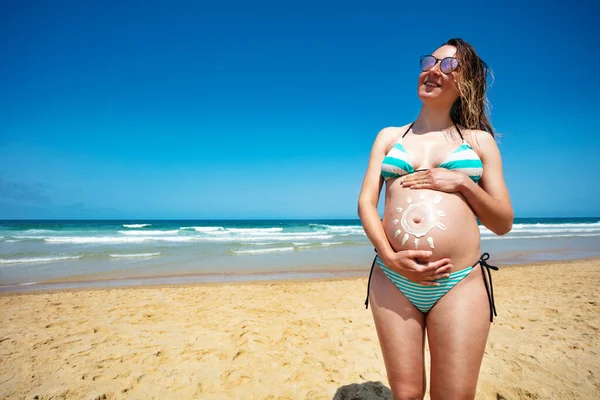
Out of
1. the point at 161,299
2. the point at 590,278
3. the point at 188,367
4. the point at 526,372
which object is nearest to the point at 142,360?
the point at 188,367

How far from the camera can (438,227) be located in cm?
178

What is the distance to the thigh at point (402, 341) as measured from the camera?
1754 millimetres

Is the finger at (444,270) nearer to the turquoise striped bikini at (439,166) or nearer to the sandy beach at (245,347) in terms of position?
the turquoise striped bikini at (439,166)

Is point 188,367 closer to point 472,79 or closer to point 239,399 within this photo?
point 239,399

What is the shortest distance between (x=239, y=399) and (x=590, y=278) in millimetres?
10828

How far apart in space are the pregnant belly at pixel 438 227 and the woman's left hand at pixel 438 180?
0.04 metres

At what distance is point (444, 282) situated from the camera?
5.59 feet

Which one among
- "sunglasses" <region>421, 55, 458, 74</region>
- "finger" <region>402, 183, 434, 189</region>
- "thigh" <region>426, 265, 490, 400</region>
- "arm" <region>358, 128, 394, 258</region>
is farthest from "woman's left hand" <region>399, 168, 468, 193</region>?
"sunglasses" <region>421, 55, 458, 74</region>

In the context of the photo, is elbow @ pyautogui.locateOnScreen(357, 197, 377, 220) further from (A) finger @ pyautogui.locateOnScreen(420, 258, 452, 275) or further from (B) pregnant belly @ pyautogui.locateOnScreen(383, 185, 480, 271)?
(A) finger @ pyautogui.locateOnScreen(420, 258, 452, 275)

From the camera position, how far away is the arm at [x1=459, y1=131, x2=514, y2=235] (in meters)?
1.71

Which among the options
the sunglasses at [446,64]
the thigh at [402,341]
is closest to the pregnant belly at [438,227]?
the thigh at [402,341]

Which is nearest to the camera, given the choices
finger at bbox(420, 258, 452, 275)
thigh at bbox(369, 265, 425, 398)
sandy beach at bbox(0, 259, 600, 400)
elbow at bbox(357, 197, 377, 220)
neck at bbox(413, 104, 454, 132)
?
finger at bbox(420, 258, 452, 275)

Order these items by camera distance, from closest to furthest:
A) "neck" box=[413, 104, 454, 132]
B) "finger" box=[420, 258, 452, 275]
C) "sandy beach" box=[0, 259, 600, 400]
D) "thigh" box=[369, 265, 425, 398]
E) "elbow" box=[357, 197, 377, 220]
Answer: "finger" box=[420, 258, 452, 275] < "thigh" box=[369, 265, 425, 398] < "elbow" box=[357, 197, 377, 220] < "neck" box=[413, 104, 454, 132] < "sandy beach" box=[0, 259, 600, 400]

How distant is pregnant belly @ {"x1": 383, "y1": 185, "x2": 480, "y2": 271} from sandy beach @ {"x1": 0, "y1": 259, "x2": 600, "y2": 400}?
243 cm
